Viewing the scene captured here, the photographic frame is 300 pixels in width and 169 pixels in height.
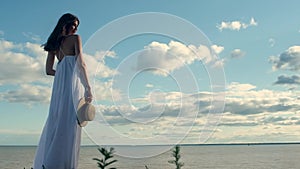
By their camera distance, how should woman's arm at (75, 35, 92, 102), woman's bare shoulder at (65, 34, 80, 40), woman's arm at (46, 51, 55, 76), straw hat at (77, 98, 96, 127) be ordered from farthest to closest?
woman's arm at (46, 51, 55, 76)
woman's bare shoulder at (65, 34, 80, 40)
woman's arm at (75, 35, 92, 102)
straw hat at (77, 98, 96, 127)

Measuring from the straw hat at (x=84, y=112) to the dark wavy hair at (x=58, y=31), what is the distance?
1.21 meters

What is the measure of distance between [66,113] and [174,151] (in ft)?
8.84

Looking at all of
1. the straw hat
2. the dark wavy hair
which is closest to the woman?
the dark wavy hair

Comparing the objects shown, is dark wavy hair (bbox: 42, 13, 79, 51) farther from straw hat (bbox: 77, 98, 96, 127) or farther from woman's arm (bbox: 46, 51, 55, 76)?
straw hat (bbox: 77, 98, 96, 127)

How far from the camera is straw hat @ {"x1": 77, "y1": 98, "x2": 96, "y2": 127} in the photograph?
7.54 meters

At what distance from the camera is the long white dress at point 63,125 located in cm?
798

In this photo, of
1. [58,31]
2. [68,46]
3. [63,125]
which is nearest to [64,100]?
[63,125]

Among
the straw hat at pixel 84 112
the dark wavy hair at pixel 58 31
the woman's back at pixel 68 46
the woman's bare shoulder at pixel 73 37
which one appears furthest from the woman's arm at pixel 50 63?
the straw hat at pixel 84 112

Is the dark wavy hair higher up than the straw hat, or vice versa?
the dark wavy hair

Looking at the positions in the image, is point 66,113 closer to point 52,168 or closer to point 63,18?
point 52,168

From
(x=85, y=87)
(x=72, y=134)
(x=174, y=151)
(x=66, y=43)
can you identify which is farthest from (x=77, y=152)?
(x=174, y=151)

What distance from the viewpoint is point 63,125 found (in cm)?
805

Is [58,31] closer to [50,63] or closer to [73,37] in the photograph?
[73,37]

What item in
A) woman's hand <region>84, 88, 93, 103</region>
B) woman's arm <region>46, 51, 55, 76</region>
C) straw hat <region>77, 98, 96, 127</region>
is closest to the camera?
straw hat <region>77, 98, 96, 127</region>
